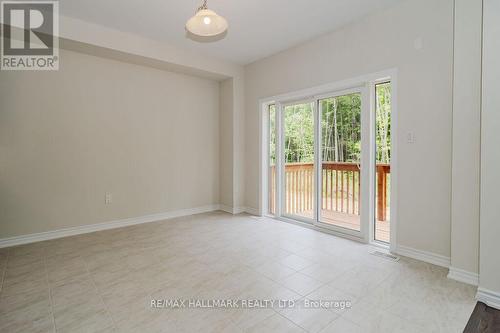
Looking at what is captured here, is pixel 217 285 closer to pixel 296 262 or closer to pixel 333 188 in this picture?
pixel 296 262

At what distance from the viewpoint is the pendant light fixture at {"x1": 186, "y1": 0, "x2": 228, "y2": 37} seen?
79.4 inches

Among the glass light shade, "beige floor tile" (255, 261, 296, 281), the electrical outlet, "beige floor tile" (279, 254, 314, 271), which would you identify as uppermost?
the glass light shade

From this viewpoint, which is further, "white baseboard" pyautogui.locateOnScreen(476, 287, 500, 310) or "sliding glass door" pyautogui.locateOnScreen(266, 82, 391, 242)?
"sliding glass door" pyautogui.locateOnScreen(266, 82, 391, 242)

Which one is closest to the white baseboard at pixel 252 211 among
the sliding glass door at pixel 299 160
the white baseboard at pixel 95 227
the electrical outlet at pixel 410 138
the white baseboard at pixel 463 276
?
the sliding glass door at pixel 299 160

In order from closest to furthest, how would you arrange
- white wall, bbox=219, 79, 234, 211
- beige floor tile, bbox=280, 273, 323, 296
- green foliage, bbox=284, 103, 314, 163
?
beige floor tile, bbox=280, 273, 323, 296 → green foliage, bbox=284, 103, 314, 163 → white wall, bbox=219, 79, 234, 211

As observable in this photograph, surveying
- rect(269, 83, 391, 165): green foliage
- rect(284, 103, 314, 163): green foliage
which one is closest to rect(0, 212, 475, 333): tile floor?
rect(269, 83, 391, 165): green foliage

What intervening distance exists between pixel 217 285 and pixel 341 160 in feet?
7.69

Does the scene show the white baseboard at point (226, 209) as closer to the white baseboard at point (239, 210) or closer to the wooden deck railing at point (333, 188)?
the white baseboard at point (239, 210)

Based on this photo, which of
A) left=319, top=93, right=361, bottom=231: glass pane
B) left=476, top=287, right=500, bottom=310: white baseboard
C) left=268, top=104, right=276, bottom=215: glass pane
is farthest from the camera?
left=268, top=104, right=276, bottom=215: glass pane

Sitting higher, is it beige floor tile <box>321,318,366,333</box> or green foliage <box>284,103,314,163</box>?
green foliage <box>284,103,314,163</box>

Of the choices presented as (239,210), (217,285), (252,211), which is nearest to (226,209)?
(239,210)

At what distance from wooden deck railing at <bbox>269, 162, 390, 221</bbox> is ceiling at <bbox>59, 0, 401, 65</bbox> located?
1842 millimetres

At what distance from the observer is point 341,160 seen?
3.59m

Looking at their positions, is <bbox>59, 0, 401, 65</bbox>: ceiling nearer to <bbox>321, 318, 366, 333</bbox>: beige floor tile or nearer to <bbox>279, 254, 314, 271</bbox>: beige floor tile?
<bbox>279, 254, 314, 271</bbox>: beige floor tile
